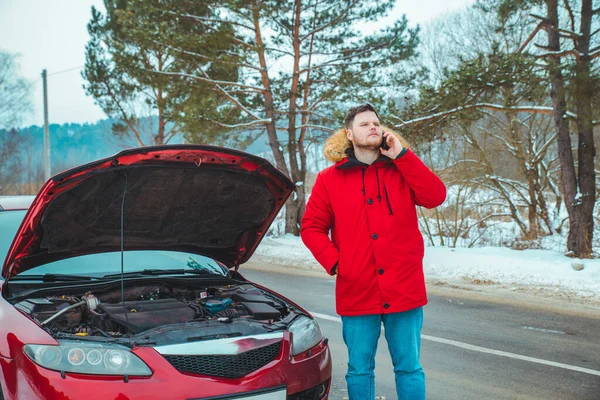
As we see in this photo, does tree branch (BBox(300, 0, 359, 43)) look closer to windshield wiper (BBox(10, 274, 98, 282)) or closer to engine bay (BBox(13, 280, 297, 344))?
engine bay (BBox(13, 280, 297, 344))

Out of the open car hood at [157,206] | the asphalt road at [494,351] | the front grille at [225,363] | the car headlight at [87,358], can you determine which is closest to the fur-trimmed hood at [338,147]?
the open car hood at [157,206]

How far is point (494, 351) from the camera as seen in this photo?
5.30 m

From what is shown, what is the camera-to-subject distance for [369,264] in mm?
2947

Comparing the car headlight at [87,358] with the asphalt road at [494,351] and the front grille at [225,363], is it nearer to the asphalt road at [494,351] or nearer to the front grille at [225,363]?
the front grille at [225,363]

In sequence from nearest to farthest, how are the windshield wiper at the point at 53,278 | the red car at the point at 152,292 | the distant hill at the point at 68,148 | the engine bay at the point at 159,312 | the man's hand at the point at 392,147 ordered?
the red car at the point at 152,292, the engine bay at the point at 159,312, the man's hand at the point at 392,147, the windshield wiper at the point at 53,278, the distant hill at the point at 68,148

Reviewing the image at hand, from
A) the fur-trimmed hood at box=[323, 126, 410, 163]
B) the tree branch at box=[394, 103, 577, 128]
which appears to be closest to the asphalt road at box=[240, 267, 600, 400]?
the fur-trimmed hood at box=[323, 126, 410, 163]

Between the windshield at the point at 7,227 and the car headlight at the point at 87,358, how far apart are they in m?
1.40


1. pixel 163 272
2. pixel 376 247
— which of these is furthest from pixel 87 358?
pixel 376 247

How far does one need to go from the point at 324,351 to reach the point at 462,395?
1.57 m

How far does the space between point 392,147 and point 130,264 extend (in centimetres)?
203

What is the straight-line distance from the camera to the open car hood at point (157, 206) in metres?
3.06

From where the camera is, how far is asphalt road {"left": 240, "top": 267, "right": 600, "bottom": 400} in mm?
4234

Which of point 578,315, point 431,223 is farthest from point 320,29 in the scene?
point 578,315

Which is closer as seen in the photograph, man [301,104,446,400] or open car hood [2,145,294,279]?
man [301,104,446,400]
